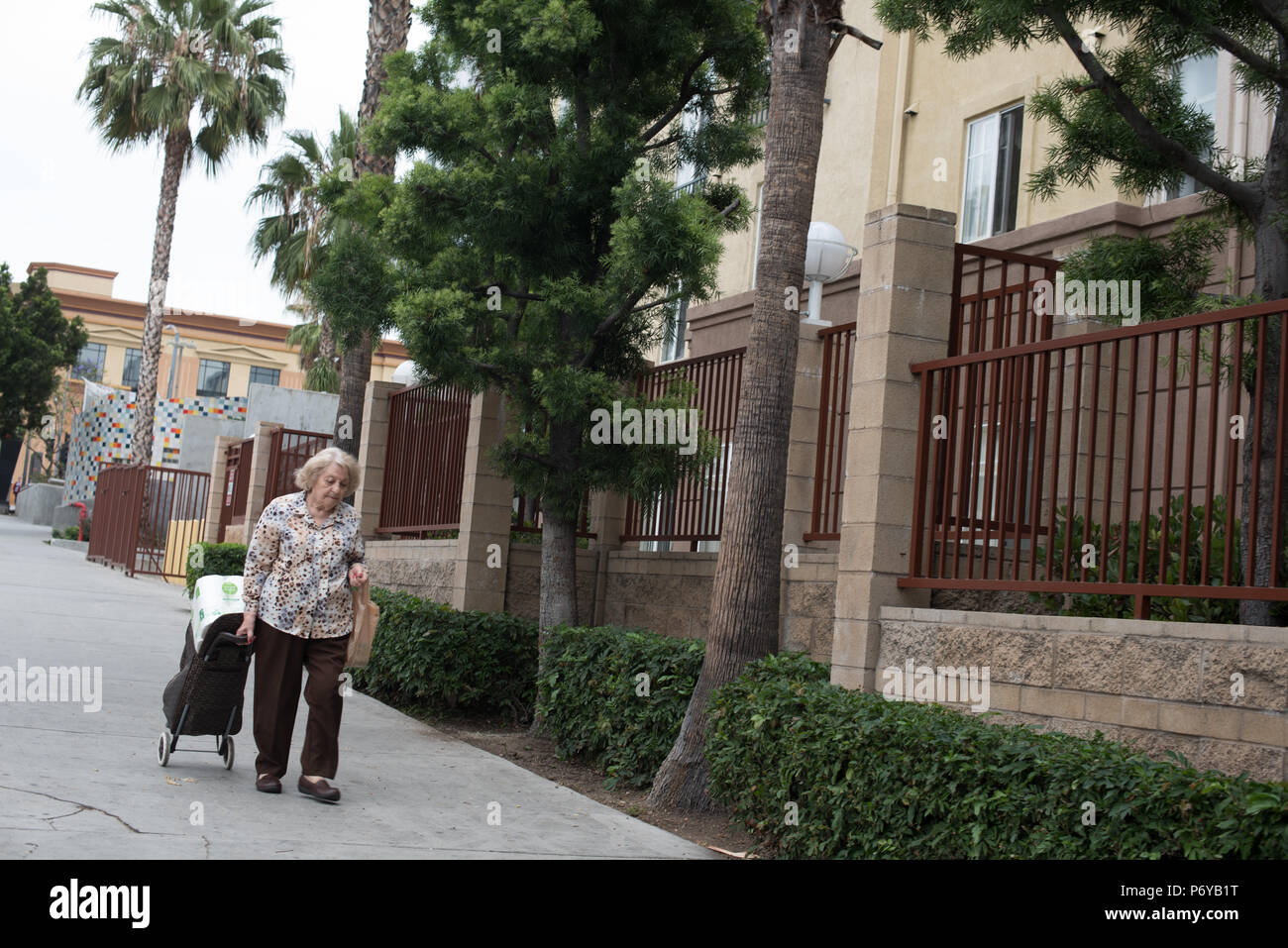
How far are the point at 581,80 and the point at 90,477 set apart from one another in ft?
107

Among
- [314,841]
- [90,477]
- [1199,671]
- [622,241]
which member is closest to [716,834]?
[314,841]

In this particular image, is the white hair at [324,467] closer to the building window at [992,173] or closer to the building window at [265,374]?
the building window at [992,173]

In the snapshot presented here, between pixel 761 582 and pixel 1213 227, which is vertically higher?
pixel 1213 227

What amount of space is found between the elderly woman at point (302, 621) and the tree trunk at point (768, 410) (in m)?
2.19

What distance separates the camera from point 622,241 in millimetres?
9289

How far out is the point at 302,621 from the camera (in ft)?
22.4

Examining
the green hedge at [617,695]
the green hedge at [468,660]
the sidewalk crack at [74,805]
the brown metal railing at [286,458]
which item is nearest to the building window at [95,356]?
the brown metal railing at [286,458]

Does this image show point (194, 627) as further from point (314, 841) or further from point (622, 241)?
point (622, 241)

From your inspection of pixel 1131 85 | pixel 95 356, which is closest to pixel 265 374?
pixel 95 356

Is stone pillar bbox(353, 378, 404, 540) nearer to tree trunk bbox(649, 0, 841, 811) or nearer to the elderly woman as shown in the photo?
tree trunk bbox(649, 0, 841, 811)

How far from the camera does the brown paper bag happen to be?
6898 mm

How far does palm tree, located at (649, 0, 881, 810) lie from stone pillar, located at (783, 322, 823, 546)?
805mm

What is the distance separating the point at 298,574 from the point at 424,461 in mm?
7164

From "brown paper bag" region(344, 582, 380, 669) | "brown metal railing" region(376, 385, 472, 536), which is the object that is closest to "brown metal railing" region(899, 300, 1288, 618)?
"brown paper bag" region(344, 582, 380, 669)
